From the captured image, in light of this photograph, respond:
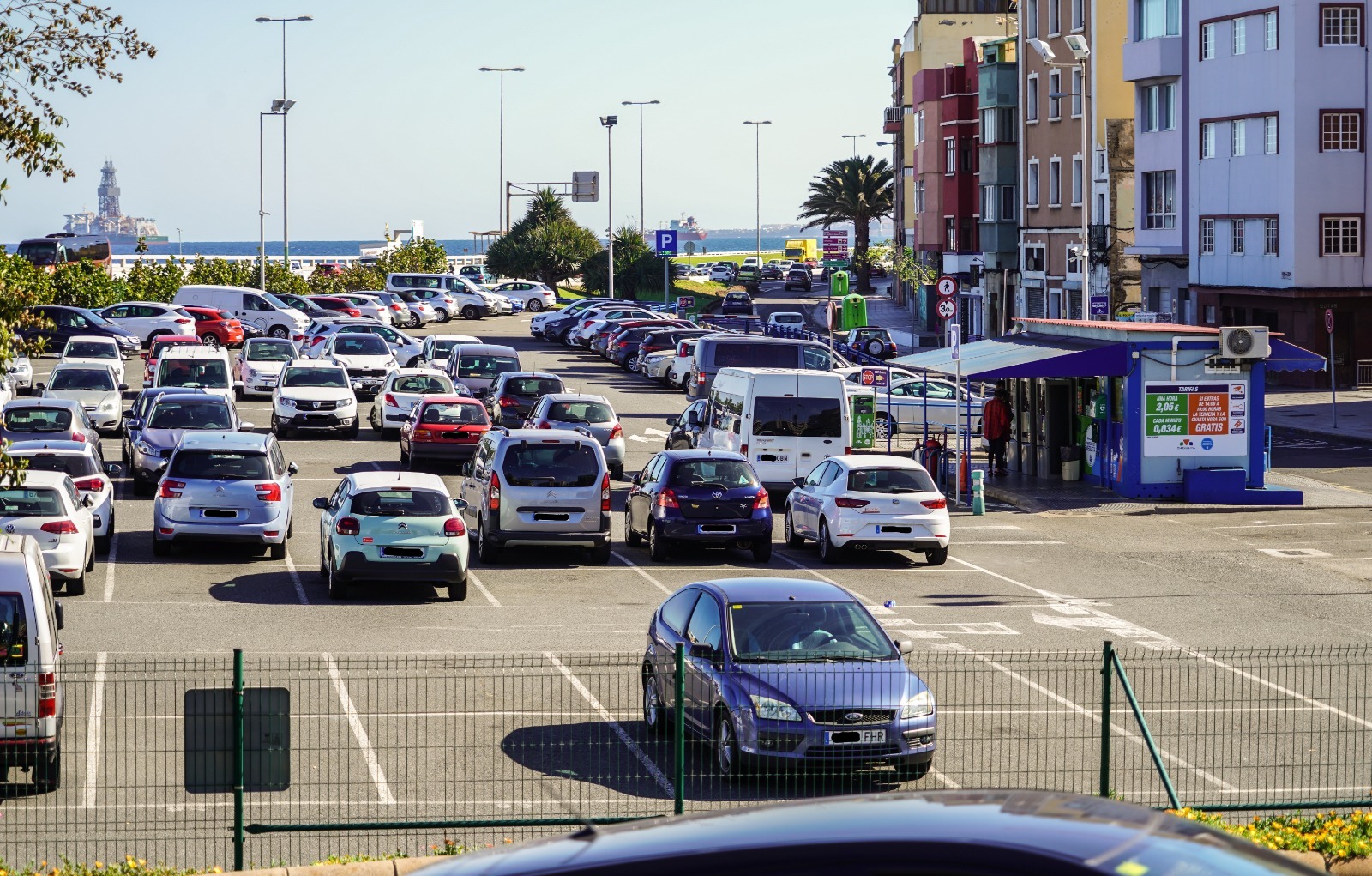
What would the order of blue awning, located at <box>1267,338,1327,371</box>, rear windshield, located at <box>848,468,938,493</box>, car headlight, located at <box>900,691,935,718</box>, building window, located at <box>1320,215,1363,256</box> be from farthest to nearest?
building window, located at <box>1320,215,1363,256</box> < blue awning, located at <box>1267,338,1327,371</box> < rear windshield, located at <box>848,468,938,493</box> < car headlight, located at <box>900,691,935,718</box>

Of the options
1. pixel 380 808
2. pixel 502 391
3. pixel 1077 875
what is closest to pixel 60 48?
pixel 380 808

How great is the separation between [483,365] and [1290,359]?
19737 mm

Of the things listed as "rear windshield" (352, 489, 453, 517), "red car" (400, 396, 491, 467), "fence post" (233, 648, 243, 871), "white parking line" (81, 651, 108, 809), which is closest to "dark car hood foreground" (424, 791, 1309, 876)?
"fence post" (233, 648, 243, 871)

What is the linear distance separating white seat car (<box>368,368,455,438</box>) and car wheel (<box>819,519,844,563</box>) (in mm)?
15677

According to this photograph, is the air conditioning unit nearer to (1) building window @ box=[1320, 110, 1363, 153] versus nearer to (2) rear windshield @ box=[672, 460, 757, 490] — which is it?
(2) rear windshield @ box=[672, 460, 757, 490]

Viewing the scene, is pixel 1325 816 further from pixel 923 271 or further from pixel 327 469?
pixel 923 271

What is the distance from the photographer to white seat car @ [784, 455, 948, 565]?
81.0ft

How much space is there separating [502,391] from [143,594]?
58.4 ft

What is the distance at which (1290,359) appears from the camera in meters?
32.8

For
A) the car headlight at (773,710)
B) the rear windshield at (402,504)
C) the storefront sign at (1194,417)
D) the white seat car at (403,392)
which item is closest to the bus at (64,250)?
the white seat car at (403,392)

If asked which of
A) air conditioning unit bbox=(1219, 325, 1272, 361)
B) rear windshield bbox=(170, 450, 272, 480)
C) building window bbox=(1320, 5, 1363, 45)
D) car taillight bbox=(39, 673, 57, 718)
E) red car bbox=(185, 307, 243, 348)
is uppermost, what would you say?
building window bbox=(1320, 5, 1363, 45)

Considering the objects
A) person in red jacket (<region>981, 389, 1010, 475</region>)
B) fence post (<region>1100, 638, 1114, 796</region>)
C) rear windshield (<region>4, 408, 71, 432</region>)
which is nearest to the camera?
fence post (<region>1100, 638, 1114, 796</region>)

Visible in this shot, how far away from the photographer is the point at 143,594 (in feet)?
70.6

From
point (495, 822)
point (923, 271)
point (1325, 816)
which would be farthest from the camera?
point (923, 271)
